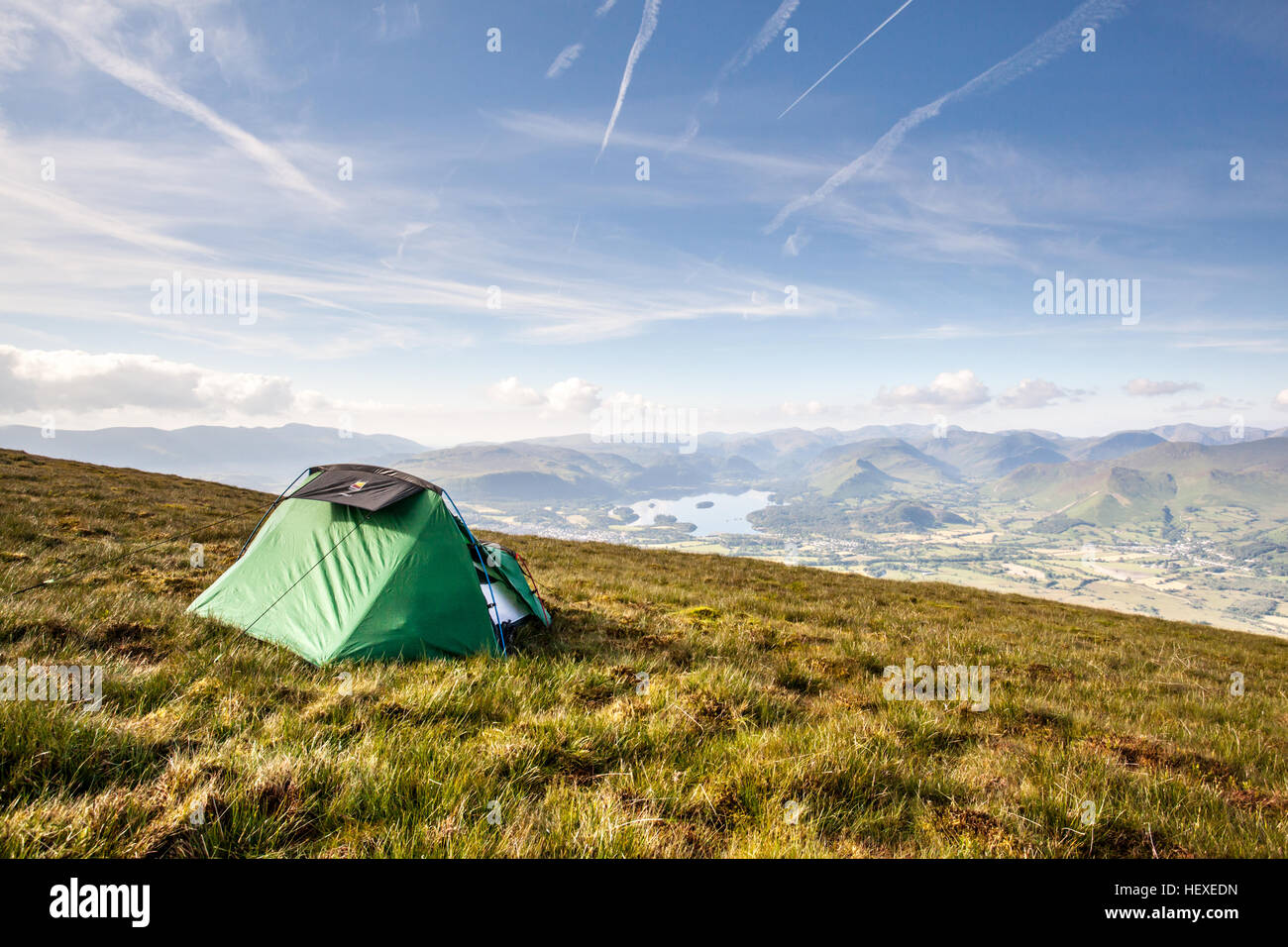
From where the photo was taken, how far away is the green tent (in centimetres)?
633

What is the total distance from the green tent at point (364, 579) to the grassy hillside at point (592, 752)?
0.46 metres

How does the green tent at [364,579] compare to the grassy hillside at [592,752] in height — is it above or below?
above

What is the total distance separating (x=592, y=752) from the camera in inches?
163

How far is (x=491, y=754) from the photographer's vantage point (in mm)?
3812

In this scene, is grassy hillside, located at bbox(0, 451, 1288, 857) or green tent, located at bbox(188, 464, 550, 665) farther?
green tent, located at bbox(188, 464, 550, 665)

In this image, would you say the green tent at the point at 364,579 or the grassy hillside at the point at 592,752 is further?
the green tent at the point at 364,579

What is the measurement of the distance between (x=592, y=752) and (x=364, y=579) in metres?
4.34

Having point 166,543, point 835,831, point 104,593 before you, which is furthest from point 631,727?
point 166,543

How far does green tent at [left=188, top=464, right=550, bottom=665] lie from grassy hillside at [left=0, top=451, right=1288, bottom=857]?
0.46 m

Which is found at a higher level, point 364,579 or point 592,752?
point 364,579

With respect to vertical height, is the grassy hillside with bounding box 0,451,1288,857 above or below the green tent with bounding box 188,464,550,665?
below

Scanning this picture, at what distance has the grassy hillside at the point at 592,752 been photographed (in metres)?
2.94

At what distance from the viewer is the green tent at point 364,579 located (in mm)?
6328
